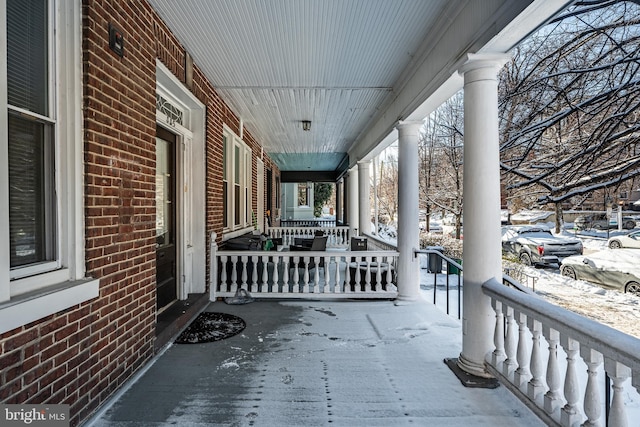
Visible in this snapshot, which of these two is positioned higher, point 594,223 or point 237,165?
point 237,165

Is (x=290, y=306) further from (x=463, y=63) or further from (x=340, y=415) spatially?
(x=463, y=63)

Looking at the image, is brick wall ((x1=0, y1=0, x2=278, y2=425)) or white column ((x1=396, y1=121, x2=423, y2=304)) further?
white column ((x1=396, y1=121, x2=423, y2=304))

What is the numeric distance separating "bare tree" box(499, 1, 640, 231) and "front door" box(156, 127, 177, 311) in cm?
345

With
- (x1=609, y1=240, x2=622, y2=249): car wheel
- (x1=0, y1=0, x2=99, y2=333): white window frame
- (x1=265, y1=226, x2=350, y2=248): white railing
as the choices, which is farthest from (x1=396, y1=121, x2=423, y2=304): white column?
(x1=609, y1=240, x2=622, y2=249): car wheel

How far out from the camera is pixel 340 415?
238cm

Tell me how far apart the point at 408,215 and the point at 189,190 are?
2961 millimetres

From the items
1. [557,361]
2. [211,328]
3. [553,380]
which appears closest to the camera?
[553,380]

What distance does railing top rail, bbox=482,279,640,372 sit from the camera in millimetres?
1632

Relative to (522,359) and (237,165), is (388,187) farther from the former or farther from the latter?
(522,359)

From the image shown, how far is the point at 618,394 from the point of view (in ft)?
5.61

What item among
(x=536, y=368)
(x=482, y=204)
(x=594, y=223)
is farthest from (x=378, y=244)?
(x=594, y=223)

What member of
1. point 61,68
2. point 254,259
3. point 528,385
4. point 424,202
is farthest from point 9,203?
point 424,202

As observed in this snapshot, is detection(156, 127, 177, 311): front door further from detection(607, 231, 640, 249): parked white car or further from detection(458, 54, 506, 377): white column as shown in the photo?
detection(607, 231, 640, 249): parked white car

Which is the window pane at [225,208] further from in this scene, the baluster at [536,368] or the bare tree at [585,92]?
the baluster at [536,368]
